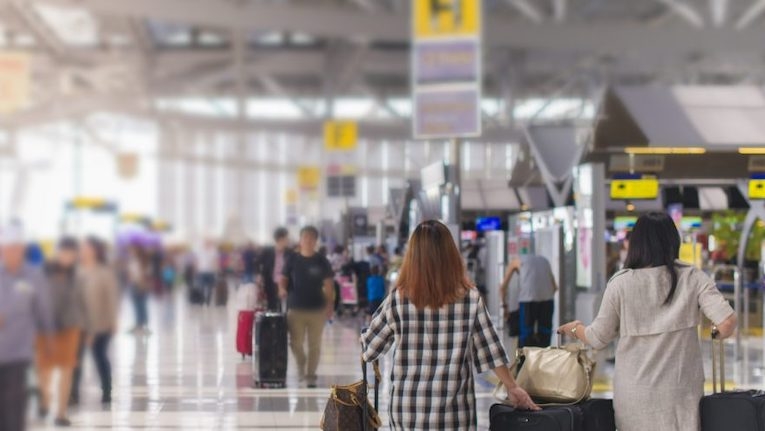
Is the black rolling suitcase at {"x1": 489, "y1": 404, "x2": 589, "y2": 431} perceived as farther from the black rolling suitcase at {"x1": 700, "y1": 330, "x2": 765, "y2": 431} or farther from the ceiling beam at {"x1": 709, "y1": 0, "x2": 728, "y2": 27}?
the ceiling beam at {"x1": 709, "y1": 0, "x2": 728, "y2": 27}

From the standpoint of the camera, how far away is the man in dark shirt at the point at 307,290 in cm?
1259

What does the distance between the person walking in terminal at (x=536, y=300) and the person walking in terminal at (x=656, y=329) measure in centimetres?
981

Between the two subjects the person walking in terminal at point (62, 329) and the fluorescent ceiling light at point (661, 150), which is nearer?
the person walking in terminal at point (62, 329)

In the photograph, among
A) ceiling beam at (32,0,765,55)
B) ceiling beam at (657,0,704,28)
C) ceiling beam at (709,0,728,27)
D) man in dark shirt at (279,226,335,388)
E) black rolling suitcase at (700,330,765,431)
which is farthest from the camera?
ceiling beam at (657,0,704,28)

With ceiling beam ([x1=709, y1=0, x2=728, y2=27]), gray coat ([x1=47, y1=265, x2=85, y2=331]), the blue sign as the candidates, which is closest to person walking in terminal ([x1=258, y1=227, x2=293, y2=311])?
gray coat ([x1=47, y1=265, x2=85, y2=331])

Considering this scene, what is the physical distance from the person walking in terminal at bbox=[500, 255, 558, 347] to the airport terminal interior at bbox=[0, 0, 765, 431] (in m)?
0.08

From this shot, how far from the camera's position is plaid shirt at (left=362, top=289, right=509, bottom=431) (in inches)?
226

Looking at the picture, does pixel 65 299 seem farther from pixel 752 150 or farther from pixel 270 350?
pixel 752 150

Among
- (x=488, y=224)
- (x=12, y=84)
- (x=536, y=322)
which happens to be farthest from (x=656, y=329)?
(x=488, y=224)

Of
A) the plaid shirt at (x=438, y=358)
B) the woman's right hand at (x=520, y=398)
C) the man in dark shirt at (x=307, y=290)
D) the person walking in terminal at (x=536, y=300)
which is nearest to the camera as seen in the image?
the plaid shirt at (x=438, y=358)

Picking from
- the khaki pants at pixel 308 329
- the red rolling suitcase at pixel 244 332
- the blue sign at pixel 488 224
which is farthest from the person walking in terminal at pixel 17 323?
the blue sign at pixel 488 224

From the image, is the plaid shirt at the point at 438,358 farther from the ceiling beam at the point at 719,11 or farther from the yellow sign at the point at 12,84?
the ceiling beam at the point at 719,11

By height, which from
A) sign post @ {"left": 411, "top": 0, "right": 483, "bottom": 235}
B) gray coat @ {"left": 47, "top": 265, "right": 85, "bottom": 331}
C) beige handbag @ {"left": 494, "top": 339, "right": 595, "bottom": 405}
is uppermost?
sign post @ {"left": 411, "top": 0, "right": 483, "bottom": 235}

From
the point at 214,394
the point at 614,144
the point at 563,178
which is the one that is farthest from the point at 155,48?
the point at 214,394
